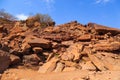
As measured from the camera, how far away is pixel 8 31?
65.5 ft

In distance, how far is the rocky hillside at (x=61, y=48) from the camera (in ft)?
47.4

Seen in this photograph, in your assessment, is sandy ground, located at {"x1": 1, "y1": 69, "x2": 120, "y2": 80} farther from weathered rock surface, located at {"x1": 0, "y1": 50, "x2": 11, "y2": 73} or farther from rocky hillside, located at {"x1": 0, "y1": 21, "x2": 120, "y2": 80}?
rocky hillside, located at {"x1": 0, "y1": 21, "x2": 120, "y2": 80}

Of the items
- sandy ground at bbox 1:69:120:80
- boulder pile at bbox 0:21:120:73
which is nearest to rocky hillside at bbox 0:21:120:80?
boulder pile at bbox 0:21:120:73

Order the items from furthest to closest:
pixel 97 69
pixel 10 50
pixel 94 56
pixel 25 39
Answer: pixel 25 39 → pixel 10 50 → pixel 94 56 → pixel 97 69

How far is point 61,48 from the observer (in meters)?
17.0

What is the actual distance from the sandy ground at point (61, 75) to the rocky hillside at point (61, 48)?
0.63 meters

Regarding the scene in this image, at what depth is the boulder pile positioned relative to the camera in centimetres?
1448

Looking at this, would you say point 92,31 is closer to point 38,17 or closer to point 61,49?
point 61,49

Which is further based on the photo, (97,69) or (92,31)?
(92,31)

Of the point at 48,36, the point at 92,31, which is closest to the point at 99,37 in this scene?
the point at 92,31

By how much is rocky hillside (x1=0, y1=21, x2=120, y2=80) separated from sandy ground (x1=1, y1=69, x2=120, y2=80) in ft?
2.07

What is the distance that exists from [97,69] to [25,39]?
575 centimetres

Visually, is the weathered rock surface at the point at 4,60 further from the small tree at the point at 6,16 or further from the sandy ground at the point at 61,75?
the small tree at the point at 6,16

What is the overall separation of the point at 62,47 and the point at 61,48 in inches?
6.6
